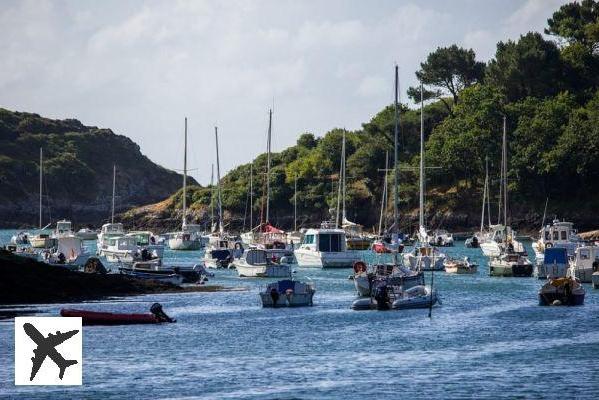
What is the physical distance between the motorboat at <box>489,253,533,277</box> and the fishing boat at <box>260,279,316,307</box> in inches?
1155

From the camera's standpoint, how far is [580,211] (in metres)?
189

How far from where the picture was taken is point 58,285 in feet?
311

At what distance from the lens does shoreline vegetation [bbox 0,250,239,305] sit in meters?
91.1

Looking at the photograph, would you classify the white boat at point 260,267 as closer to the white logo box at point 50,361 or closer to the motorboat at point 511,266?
the motorboat at point 511,266

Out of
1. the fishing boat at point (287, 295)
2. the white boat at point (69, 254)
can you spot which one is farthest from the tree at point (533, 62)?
the fishing boat at point (287, 295)

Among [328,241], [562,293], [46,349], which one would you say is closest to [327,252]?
[328,241]

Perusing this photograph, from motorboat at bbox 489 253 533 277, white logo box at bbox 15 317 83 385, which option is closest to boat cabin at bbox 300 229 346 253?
motorboat at bbox 489 253 533 277

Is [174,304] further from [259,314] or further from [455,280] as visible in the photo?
[455,280]

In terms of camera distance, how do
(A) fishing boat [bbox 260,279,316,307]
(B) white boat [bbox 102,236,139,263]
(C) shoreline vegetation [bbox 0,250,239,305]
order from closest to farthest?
(A) fishing boat [bbox 260,279,316,307], (C) shoreline vegetation [bbox 0,250,239,305], (B) white boat [bbox 102,236,139,263]

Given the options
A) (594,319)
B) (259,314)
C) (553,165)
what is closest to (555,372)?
(594,319)

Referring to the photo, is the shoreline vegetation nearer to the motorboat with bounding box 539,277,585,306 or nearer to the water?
the water

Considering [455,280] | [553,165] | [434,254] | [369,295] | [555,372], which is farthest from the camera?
[553,165]

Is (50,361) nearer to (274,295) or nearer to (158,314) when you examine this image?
(158,314)

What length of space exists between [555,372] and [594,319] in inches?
755
